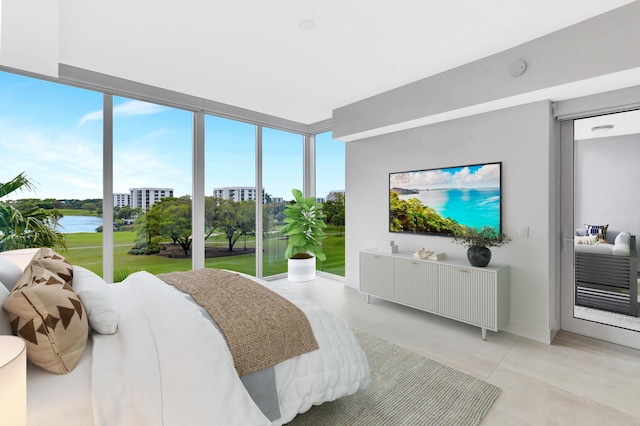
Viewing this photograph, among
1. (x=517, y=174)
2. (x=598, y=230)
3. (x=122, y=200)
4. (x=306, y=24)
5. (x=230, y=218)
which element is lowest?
(x=598, y=230)

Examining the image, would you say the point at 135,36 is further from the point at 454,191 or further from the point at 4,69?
the point at 454,191

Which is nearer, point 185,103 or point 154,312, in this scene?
point 154,312

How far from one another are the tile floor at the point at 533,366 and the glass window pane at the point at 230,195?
2011mm

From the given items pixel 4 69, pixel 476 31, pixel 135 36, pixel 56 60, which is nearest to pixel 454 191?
pixel 476 31

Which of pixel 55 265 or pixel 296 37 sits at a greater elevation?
pixel 296 37

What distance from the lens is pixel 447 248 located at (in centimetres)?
361

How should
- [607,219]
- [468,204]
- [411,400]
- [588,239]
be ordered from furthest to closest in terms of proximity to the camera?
[468,204]
[588,239]
[607,219]
[411,400]

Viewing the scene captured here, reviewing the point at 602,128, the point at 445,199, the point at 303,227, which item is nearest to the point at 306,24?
the point at 445,199

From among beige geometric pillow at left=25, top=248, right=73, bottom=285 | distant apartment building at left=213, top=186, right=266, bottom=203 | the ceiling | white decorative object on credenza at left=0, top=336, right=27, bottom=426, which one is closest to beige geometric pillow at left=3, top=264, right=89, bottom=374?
white decorative object on credenza at left=0, top=336, right=27, bottom=426

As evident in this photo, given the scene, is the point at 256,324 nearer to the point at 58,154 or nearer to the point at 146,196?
the point at 146,196

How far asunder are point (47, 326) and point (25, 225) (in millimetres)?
2200

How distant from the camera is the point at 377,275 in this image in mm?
3910

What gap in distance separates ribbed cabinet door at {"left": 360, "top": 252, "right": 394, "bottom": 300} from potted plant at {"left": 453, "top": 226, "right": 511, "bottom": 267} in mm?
932

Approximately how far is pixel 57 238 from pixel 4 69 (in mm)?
1686
